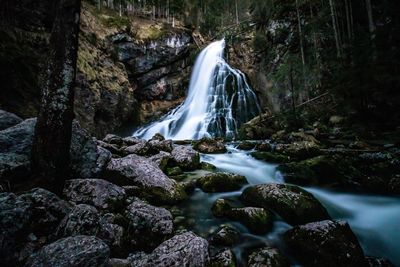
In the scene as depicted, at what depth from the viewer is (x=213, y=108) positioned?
2223 cm

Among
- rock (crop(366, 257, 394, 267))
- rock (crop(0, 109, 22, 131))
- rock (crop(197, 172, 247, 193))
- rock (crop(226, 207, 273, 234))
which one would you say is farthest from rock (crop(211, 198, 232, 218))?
rock (crop(0, 109, 22, 131))

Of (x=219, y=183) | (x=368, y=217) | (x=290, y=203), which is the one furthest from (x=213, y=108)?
(x=290, y=203)

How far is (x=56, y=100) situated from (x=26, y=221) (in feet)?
5.56

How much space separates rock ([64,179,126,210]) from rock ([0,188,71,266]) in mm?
545

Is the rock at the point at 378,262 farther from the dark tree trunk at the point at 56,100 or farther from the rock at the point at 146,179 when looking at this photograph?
the dark tree trunk at the point at 56,100

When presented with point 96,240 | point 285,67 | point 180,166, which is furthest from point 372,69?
point 285,67

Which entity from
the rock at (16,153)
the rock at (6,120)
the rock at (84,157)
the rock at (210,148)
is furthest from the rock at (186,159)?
the rock at (6,120)

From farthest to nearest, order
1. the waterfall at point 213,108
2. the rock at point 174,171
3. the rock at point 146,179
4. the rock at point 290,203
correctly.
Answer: the waterfall at point 213,108
the rock at point 174,171
the rock at point 146,179
the rock at point 290,203

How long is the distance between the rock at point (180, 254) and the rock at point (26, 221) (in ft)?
3.61

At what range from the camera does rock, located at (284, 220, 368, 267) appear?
3172 millimetres

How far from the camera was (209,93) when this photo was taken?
2378 centimetres

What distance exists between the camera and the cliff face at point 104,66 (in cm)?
1105

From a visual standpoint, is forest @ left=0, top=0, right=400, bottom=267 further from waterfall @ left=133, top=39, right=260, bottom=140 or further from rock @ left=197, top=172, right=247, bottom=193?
waterfall @ left=133, top=39, right=260, bottom=140

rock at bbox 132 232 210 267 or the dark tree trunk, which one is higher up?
the dark tree trunk
